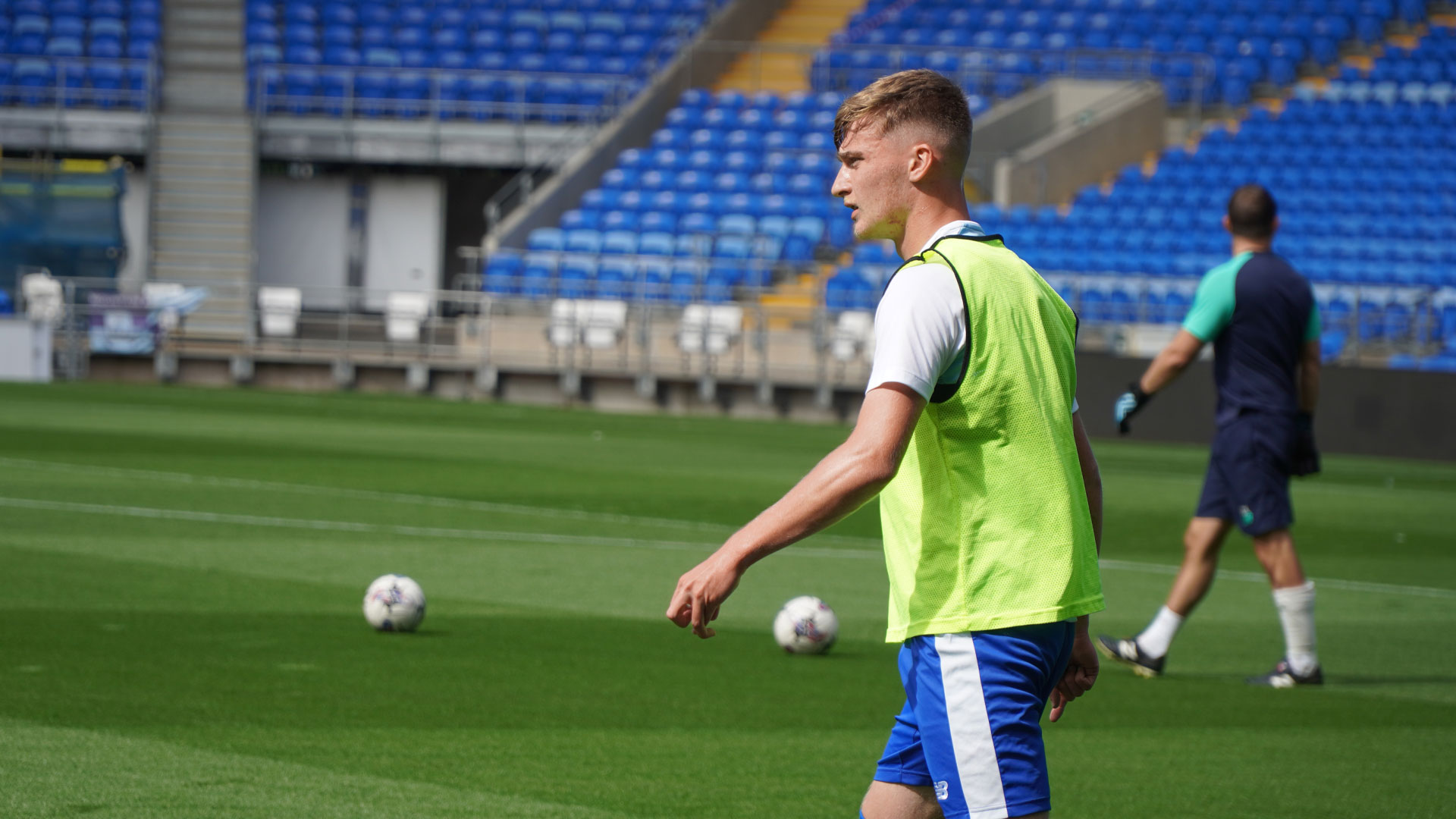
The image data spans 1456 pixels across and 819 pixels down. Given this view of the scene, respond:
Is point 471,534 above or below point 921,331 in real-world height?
below

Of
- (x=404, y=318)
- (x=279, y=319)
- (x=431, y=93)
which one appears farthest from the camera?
(x=431, y=93)

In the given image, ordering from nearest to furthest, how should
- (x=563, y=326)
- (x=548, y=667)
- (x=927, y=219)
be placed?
(x=927, y=219)
(x=548, y=667)
(x=563, y=326)

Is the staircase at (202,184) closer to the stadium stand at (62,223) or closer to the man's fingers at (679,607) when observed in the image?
the stadium stand at (62,223)

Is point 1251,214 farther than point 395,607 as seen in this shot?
No

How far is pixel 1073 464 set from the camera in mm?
3455

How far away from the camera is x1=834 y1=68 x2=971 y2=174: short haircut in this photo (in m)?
3.39

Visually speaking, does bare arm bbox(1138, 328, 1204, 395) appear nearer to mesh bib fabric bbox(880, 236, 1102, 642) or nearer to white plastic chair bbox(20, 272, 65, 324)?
mesh bib fabric bbox(880, 236, 1102, 642)

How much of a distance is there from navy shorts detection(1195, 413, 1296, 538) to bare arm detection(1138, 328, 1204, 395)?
459mm

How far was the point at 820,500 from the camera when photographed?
3111 millimetres

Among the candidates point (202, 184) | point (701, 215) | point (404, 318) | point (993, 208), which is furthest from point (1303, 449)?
point (202, 184)

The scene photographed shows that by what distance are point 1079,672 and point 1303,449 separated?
4.33 metres

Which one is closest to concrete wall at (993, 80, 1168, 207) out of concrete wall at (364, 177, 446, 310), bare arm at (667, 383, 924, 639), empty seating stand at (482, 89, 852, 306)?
empty seating stand at (482, 89, 852, 306)

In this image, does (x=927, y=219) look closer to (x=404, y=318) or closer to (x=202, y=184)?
(x=404, y=318)

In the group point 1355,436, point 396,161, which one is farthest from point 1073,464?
point 396,161
